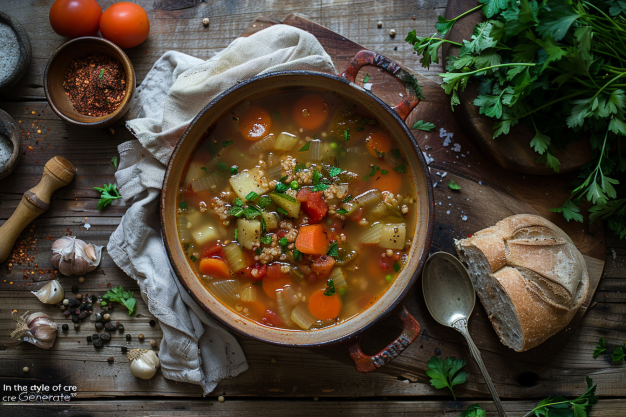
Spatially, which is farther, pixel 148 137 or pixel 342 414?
pixel 342 414

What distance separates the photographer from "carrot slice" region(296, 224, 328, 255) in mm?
2492

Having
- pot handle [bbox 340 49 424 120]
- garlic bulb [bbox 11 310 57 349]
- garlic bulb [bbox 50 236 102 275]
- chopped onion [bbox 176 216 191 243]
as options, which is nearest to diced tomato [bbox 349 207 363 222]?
pot handle [bbox 340 49 424 120]

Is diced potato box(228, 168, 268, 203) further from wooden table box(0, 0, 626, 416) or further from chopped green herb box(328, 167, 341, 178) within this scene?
wooden table box(0, 0, 626, 416)

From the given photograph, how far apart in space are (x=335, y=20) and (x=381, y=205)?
144cm

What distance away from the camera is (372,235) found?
2.59 meters

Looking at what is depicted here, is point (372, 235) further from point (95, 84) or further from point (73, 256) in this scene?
point (95, 84)

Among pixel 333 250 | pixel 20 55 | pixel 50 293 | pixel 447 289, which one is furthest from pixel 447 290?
pixel 20 55

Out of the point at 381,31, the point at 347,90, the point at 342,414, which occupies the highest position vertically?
the point at 381,31

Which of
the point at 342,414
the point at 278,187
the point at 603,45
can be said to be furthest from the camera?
the point at 342,414

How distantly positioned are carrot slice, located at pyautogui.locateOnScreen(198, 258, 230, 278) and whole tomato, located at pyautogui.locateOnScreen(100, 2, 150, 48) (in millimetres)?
1661

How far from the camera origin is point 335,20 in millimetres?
2887

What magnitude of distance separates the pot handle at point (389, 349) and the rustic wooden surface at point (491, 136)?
49.8 inches

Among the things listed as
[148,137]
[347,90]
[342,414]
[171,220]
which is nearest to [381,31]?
[347,90]

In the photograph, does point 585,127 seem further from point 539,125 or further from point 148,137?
point 148,137
